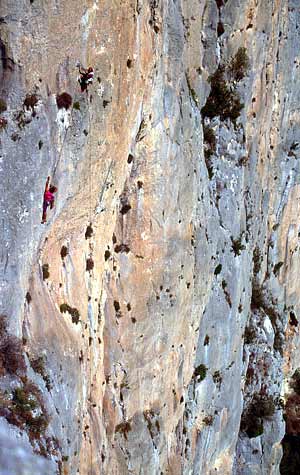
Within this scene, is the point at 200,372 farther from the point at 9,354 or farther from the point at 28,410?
the point at 9,354

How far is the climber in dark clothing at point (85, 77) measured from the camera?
12008mm

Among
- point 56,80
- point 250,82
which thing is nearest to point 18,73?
point 56,80

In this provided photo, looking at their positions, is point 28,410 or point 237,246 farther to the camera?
point 237,246

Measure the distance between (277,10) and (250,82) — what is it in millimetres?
3337

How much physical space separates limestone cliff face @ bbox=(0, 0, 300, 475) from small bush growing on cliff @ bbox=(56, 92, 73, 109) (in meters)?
0.12

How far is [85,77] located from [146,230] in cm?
491

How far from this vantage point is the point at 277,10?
21594 mm

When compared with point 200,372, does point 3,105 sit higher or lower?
higher

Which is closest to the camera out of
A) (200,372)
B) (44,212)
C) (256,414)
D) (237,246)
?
(44,212)

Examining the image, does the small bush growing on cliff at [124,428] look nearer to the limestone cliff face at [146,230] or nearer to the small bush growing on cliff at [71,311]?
the limestone cliff face at [146,230]

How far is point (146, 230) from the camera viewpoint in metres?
15.4

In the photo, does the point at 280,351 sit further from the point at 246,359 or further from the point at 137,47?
the point at 137,47

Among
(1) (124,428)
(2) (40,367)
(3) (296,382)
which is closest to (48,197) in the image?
(2) (40,367)

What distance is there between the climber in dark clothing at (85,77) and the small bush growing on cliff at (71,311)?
4.93 m
